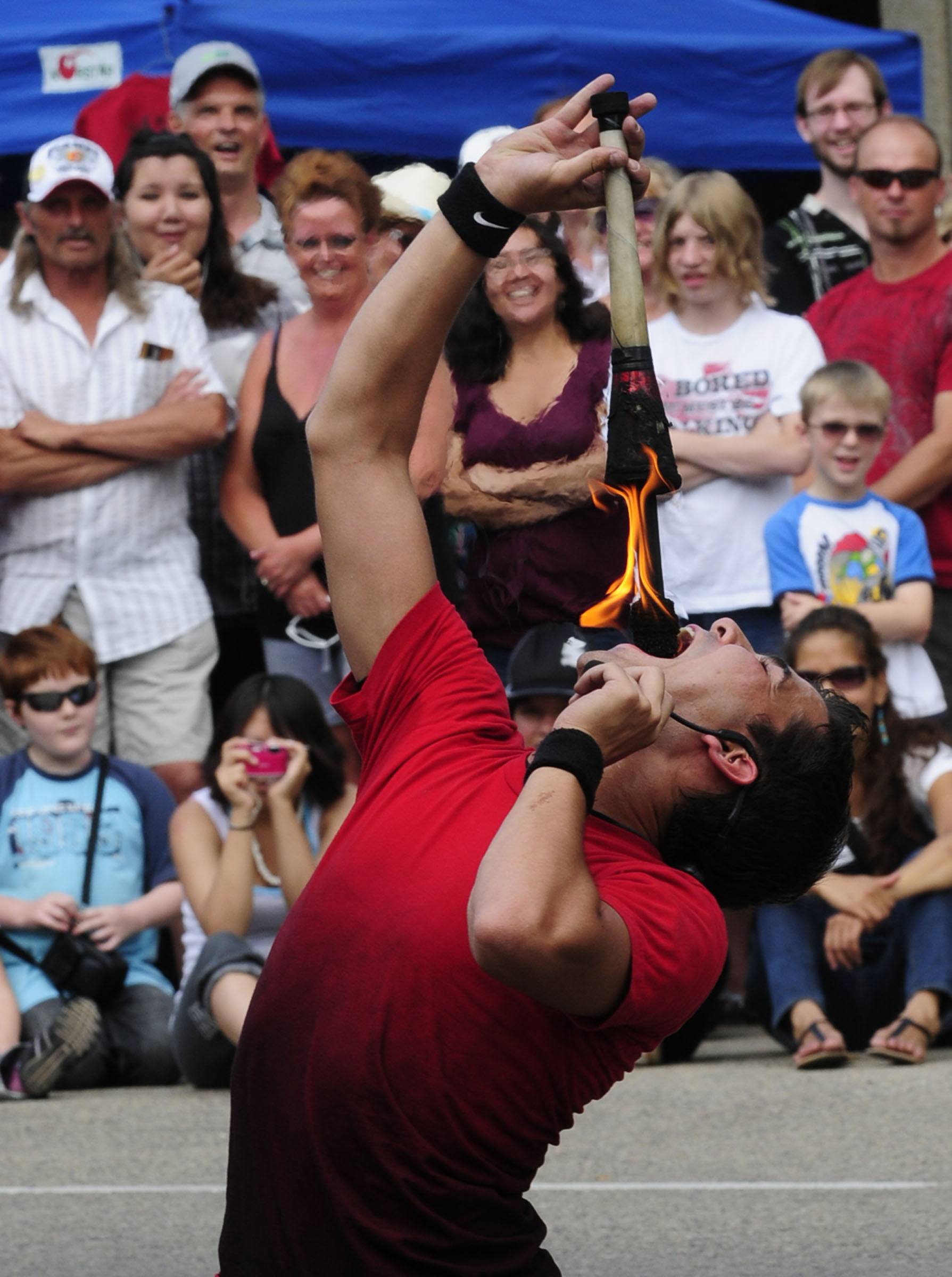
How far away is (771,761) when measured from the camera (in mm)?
2500

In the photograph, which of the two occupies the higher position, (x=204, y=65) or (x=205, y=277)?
(x=204, y=65)

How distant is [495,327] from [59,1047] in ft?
7.07

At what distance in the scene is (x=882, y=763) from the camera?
18.6 feet

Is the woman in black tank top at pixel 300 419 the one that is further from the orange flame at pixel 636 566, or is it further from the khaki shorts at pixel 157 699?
the orange flame at pixel 636 566

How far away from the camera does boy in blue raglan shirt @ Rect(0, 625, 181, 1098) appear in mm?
5613

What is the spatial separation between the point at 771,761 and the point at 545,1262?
0.64 metres

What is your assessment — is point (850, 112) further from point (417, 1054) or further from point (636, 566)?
point (417, 1054)

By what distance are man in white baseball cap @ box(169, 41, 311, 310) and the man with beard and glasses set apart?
163 centimetres

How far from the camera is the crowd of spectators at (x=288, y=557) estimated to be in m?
5.48

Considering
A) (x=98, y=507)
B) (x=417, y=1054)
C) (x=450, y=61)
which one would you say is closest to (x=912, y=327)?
(x=450, y=61)

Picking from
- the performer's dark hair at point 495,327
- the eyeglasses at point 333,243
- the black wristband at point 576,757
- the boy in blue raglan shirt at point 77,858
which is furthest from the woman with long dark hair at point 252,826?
the black wristband at point 576,757

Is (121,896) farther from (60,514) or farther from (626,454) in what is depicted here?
(626,454)

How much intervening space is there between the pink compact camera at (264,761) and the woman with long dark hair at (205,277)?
0.84 m

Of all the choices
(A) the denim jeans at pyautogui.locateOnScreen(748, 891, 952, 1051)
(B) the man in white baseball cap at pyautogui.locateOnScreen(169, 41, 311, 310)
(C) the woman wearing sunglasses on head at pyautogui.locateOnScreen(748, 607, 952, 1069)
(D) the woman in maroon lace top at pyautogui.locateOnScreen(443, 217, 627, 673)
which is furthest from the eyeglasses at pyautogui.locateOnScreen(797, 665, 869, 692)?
(B) the man in white baseball cap at pyautogui.locateOnScreen(169, 41, 311, 310)
